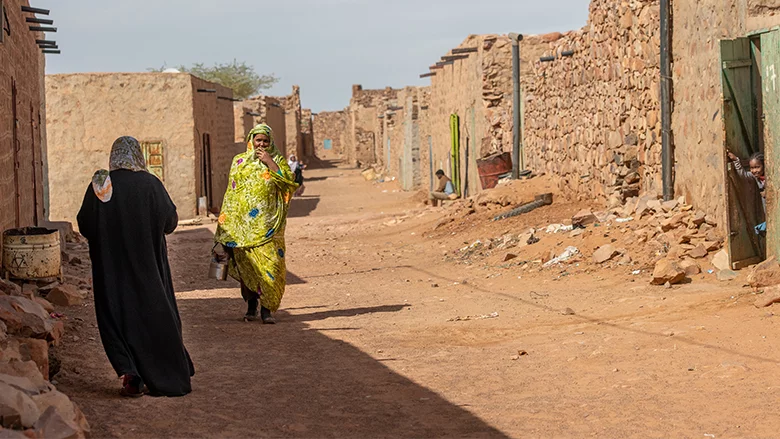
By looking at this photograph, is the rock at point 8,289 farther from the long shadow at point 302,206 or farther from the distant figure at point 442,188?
the long shadow at point 302,206

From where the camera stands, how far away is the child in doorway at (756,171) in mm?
7617

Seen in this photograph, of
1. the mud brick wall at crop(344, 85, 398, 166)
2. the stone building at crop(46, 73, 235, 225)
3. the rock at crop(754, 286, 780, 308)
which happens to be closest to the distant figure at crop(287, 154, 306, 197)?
the stone building at crop(46, 73, 235, 225)

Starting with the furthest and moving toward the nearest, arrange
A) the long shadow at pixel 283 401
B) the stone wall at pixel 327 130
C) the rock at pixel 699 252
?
1. the stone wall at pixel 327 130
2. the rock at pixel 699 252
3. the long shadow at pixel 283 401

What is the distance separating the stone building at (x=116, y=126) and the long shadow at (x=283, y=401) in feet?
36.8

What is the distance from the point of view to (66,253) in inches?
464

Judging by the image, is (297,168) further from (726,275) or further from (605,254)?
(726,275)

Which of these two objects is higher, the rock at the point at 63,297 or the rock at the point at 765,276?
the rock at the point at 765,276

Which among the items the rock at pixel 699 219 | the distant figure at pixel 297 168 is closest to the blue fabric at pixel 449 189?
the distant figure at pixel 297 168

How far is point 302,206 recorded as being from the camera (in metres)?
24.1

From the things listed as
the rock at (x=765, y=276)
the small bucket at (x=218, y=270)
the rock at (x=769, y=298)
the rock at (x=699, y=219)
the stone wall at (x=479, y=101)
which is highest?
the stone wall at (x=479, y=101)

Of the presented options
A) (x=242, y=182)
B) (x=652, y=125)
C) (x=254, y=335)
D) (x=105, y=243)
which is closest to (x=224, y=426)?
(x=105, y=243)

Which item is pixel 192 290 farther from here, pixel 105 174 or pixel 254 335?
pixel 105 174

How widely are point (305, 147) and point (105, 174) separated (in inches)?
1944

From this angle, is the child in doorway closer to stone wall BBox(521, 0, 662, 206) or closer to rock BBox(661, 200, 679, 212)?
rock BBox(661, 200, 679, 212)
